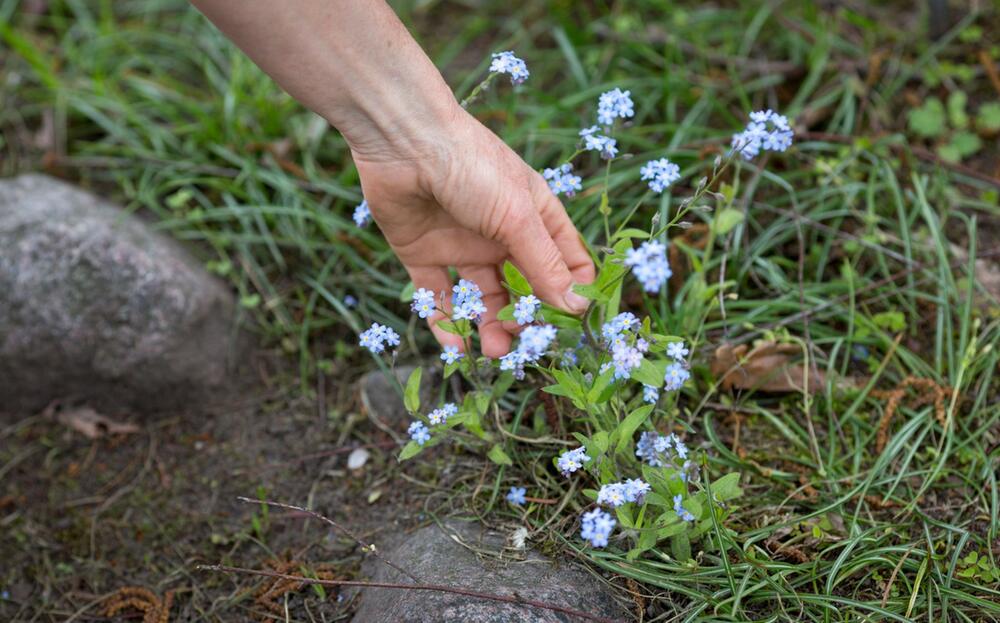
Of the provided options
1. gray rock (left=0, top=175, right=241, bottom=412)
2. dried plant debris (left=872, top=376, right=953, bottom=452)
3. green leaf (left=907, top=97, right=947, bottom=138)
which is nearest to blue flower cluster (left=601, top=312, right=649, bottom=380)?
dried plant debris (left=872, top=376, right=953, bottom=452)

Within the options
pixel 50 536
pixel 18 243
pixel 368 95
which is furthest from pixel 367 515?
pixel 18 243

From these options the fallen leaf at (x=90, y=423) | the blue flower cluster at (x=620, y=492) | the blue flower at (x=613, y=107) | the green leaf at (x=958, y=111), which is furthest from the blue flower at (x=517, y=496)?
the green leaf at (x=958, y=111)

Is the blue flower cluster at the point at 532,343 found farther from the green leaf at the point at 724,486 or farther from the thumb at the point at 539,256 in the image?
the green leaf at the point at 724,486

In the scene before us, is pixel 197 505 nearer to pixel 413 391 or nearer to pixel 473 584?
pixel 413 391

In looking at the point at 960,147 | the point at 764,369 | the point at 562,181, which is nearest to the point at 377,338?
the point at 562,181

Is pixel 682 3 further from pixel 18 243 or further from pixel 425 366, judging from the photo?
pixel 18 243

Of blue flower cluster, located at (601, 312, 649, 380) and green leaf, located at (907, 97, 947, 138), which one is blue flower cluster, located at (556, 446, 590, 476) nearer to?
blue flower cluster, located at (601, 312, 649, 380)
